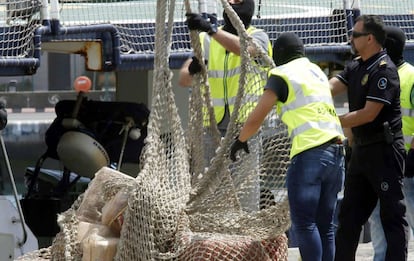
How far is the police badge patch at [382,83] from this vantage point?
707cm

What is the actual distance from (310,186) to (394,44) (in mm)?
1442

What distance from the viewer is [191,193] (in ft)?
23.9

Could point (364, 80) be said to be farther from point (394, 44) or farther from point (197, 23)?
point (197, 23)

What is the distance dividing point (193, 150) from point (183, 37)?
→ 1.79 m

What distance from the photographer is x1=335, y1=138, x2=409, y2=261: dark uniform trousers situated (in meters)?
7.13

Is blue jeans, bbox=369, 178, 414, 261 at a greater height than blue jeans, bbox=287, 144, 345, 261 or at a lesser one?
lesser

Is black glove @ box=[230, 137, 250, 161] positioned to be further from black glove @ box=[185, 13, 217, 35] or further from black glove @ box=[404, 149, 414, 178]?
black glove @ box=[404, 149, 414, 178]

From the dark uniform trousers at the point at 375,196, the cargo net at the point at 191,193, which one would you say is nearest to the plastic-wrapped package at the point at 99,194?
the cargo net at the point at 191,193

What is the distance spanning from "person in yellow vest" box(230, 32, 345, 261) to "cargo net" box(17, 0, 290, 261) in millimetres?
231

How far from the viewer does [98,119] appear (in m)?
10.4

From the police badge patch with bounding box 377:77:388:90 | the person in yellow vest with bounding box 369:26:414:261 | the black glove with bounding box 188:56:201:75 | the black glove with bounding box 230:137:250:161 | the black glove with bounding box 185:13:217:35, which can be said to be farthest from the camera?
the person in yellow vest with bounding box 369:26:414:261

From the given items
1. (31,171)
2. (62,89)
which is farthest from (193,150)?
(62,89)

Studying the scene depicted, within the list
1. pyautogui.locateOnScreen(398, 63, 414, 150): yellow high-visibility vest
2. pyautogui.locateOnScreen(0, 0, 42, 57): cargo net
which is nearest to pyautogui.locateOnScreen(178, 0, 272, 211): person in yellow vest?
pyautogui.locateOnScreen(398, 63, 414, 150): yellow high-visibility vest

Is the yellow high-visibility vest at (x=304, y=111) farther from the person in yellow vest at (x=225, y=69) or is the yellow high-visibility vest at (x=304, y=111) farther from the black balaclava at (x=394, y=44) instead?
the black balaclava at (x=394, y=44)
